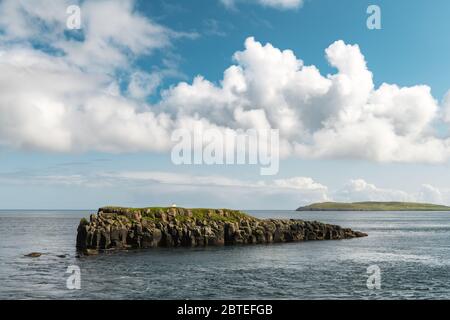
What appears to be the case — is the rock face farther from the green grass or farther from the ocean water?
the ocean water

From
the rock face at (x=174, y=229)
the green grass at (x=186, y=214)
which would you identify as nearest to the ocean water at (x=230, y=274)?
the rock face at (x=174, y=229)

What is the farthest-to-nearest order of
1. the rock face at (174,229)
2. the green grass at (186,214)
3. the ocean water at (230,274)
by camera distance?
1. the green grass at (186,214)
2. the rock face at (174,229)
3. the ocean water at (230,274)

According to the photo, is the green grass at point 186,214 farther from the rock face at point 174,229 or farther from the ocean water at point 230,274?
the ocean water at point 230,274

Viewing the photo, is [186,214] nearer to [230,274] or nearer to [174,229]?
[174,229]

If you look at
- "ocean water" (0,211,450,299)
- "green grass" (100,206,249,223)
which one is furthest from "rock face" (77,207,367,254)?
"ocean water" (0,211,450,299)

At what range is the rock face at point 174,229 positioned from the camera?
9412 cm

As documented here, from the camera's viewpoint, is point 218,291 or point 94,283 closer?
point 218,291

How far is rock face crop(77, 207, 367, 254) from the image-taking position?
94.1m

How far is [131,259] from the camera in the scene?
252 ft

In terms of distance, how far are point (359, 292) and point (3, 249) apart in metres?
82.4

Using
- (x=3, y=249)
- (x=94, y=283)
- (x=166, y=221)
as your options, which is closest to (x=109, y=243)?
(x=166, y=221)

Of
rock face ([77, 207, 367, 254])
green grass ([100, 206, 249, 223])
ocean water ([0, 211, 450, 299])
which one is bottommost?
ocean water ([0, 211, 450, 299])
